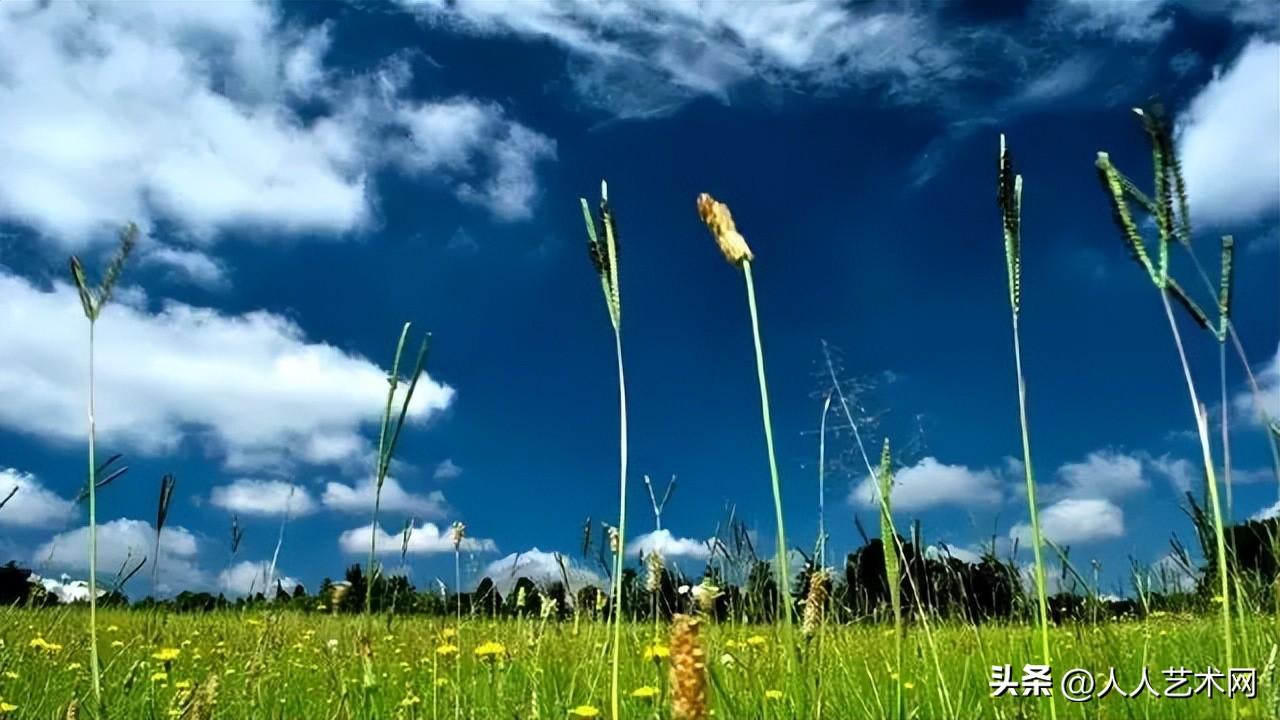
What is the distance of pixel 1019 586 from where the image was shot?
152 inches

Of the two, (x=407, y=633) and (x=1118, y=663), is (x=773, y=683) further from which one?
(x=407, y=633)

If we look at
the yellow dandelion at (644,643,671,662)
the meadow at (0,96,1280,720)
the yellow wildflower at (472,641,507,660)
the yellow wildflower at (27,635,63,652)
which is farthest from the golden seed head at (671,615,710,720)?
the yellow wildflower at (27,635,63,652)

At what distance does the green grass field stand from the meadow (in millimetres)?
20

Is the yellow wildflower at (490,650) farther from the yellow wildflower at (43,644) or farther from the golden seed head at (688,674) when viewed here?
the golden seed head at (688,674)

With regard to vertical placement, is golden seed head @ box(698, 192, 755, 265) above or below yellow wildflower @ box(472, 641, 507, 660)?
above

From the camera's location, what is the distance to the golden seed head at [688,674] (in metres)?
0.63

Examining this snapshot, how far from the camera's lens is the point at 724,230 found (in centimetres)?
110

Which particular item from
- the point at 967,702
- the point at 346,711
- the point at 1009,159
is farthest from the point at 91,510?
the point at 967,702

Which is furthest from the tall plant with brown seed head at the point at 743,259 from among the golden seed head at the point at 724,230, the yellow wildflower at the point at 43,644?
the yellow wildflower at the point at 43,644

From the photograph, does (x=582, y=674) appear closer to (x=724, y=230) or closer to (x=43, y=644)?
(x=43, y=644)

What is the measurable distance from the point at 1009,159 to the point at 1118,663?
2.90 metres

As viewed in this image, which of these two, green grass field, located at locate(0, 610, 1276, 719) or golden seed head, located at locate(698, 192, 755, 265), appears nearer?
golden seed head, located at locate(698, 192, 755, 265)

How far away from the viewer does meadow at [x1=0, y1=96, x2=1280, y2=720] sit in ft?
4.77

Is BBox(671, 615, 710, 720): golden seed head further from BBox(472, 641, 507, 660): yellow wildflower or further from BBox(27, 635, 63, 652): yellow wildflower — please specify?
BBox(27, 635, 63, 652): yellow wildflower
